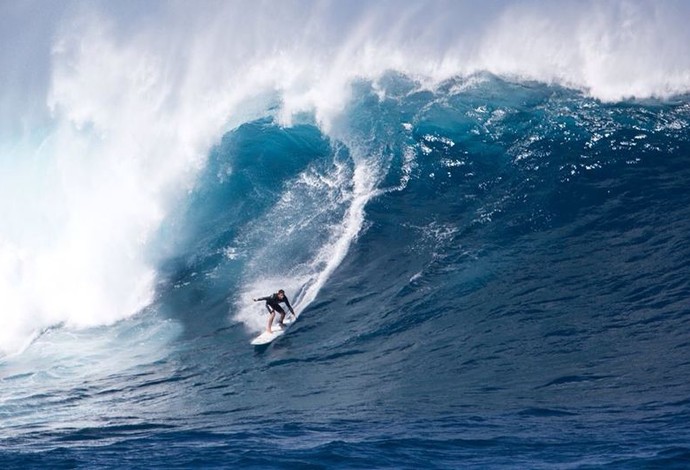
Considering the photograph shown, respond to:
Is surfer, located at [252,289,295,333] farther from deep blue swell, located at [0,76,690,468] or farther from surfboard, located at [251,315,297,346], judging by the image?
deep blue swell, located at [0,76,690,468]

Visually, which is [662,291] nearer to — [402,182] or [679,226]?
[679,226]

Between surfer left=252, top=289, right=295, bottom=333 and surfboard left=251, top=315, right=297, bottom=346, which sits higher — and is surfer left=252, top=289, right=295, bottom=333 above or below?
above

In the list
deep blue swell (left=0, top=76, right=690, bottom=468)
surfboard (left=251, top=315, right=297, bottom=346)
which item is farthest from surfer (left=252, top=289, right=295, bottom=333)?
deep blue swell (left=0, top=76, right=690, bottom=468)

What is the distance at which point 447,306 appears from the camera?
15547 mm

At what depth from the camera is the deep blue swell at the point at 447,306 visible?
1048 centimetres

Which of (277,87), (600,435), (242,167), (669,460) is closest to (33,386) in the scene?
(242,167)

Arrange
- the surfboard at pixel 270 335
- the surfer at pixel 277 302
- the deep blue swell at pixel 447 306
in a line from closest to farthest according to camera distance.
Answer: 1. the deep blue swell at pixel 447 306
2. the surfboard at pixel 270 335
3. the surfer at pixel 277 302

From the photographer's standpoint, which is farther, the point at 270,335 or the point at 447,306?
the point at 270,335

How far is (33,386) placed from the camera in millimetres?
15078

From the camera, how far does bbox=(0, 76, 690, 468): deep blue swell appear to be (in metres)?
10.5

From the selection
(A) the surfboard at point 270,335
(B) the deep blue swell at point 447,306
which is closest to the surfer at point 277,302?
(A) the surfboard at point 270,335

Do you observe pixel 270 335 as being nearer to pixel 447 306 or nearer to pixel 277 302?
pixel 277 302

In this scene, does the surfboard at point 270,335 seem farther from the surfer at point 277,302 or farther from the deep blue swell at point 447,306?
the deep blue swell at point 447,306

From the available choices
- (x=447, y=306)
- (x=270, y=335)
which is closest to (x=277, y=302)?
(x=270, y=335)
